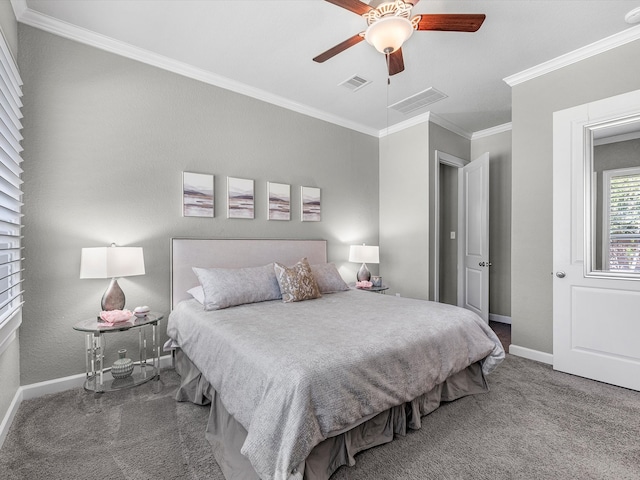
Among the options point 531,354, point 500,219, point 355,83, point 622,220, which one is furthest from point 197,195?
point 500,219

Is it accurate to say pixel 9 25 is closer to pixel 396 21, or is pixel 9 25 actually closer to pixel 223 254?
pixel 223 254

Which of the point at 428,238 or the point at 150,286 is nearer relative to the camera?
the point at 150,286

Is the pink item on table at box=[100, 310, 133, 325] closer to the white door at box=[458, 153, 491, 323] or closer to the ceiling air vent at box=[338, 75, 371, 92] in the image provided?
the ceiling air vent at box=[338, 75, 371, 92]

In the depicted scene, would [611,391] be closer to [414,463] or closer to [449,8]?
[414,463]

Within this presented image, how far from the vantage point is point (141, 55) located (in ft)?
9.29

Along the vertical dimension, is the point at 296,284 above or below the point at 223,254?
below

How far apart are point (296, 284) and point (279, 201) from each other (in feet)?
3.94

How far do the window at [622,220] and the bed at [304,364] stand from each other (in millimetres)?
1316

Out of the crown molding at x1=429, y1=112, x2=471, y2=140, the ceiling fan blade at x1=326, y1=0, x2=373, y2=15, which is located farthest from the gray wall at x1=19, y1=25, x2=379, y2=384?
the crown molding at x1=429, y1=112, x2=471, y2=140

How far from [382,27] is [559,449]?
8.69 ft

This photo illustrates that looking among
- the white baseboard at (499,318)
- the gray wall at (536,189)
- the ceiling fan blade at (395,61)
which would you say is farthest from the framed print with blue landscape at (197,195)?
the white baseboard at (499,318)

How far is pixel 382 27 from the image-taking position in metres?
1.90

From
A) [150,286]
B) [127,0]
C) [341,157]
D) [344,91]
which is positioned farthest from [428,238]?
[127,0]

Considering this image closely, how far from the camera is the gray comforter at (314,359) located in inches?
52.6
